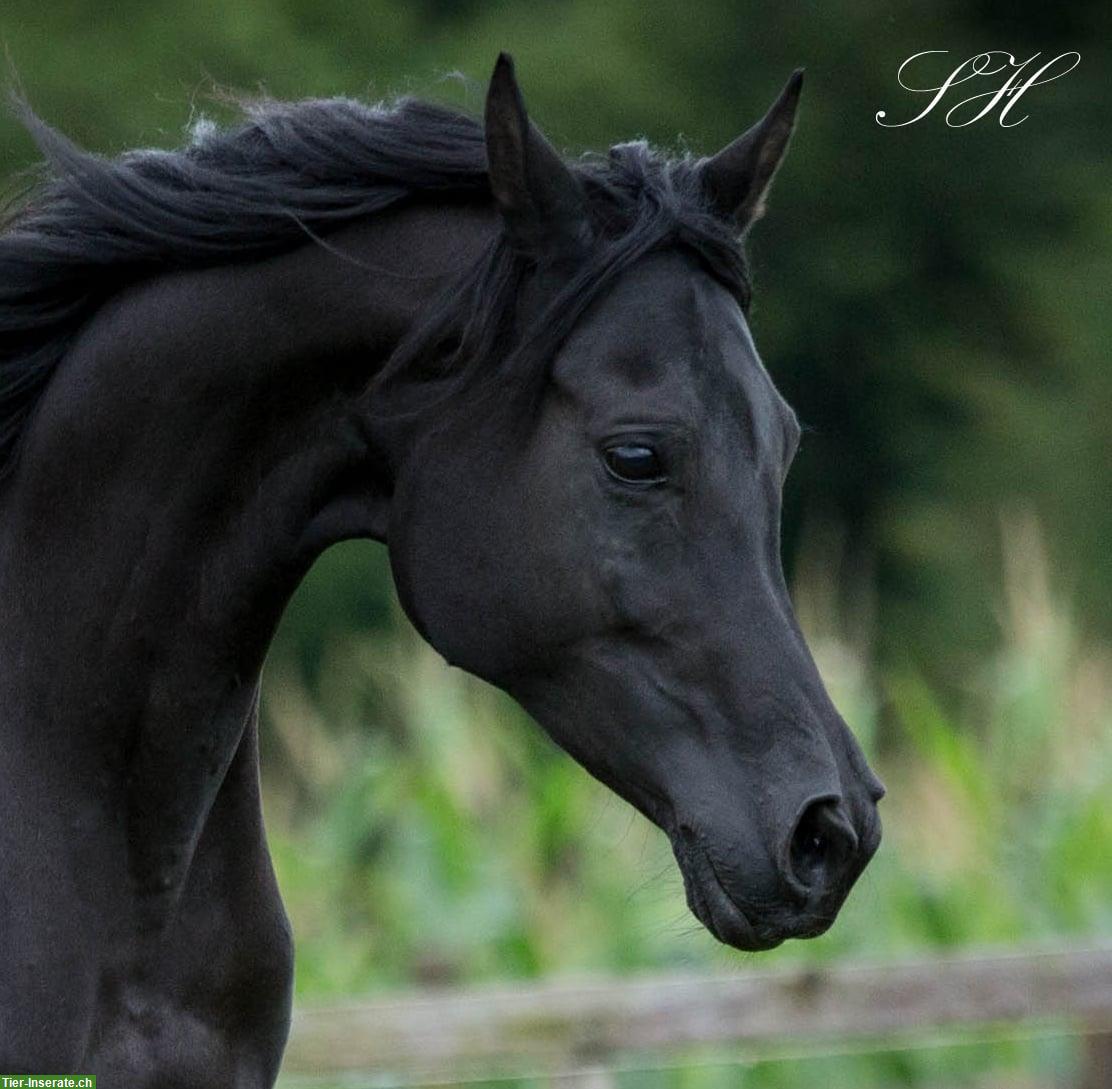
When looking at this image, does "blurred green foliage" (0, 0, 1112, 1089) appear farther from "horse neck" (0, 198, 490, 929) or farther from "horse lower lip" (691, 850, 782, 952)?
"horse lower lip" (691, 850, 782, 952)

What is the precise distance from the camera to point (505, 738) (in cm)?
650

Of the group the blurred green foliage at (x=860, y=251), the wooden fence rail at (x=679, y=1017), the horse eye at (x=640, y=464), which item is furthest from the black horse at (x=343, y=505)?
the blurred green foliage at (x=860, y=251)

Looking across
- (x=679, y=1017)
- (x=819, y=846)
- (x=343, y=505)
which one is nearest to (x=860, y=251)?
(x=679, y=1017)

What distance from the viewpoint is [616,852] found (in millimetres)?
5988

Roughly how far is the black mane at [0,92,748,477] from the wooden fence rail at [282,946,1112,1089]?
263 centimetres

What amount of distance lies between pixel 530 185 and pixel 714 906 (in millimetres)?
820

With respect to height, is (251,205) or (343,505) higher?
(251,205)

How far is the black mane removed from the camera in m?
2.16

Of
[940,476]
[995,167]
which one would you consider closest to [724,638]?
[940,476]

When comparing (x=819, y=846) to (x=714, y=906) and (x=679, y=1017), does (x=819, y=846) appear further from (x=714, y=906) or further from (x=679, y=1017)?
(x=679, y=1017)

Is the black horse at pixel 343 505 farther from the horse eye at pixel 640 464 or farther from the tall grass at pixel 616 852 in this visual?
the tall grass at pixel 616 852

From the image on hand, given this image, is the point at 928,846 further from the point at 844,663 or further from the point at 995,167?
the point at 995,167

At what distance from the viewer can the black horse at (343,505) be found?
6.55 ft

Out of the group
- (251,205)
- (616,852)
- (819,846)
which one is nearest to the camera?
(819,846)
